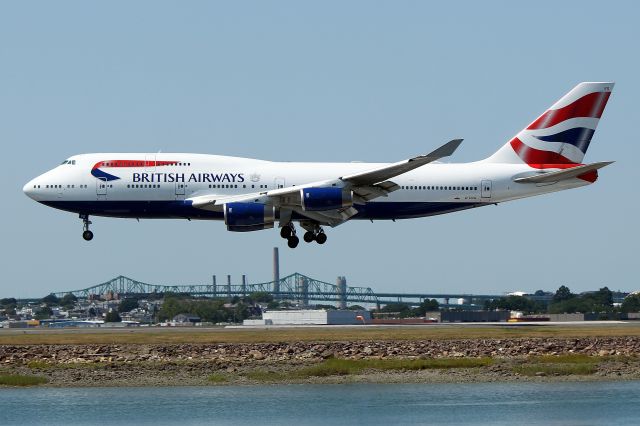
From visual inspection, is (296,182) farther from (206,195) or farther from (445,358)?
(445,358)

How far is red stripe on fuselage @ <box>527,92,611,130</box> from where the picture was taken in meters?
68.9

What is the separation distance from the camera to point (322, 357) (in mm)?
52250

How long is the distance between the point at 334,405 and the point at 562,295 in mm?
99265

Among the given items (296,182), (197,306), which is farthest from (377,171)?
(197,306)

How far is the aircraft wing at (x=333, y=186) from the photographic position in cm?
6144

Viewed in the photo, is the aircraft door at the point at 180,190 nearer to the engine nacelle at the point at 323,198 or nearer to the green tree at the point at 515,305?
the engine nacelle at the point at 323,198

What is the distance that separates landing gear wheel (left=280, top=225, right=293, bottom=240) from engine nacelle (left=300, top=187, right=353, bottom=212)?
172 inches

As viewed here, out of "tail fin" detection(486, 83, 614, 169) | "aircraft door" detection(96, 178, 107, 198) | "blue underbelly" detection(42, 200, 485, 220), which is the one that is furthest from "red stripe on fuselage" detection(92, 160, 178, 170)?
"tail fin" detection(486, 83, 614, 169)

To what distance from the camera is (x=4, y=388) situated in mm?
48031

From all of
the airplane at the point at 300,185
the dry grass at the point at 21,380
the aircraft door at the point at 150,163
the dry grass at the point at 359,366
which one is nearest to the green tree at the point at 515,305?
the airplane at the point at 300,185

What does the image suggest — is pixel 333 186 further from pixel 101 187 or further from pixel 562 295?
pixel 562 295

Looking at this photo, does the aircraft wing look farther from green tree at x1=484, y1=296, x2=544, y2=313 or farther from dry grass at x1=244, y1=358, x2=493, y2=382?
green tree at x1=484, y1=296, x2=544, y2=313

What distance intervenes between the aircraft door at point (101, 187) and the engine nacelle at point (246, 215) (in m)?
6.21

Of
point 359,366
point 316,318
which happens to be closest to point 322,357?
point 359,366
